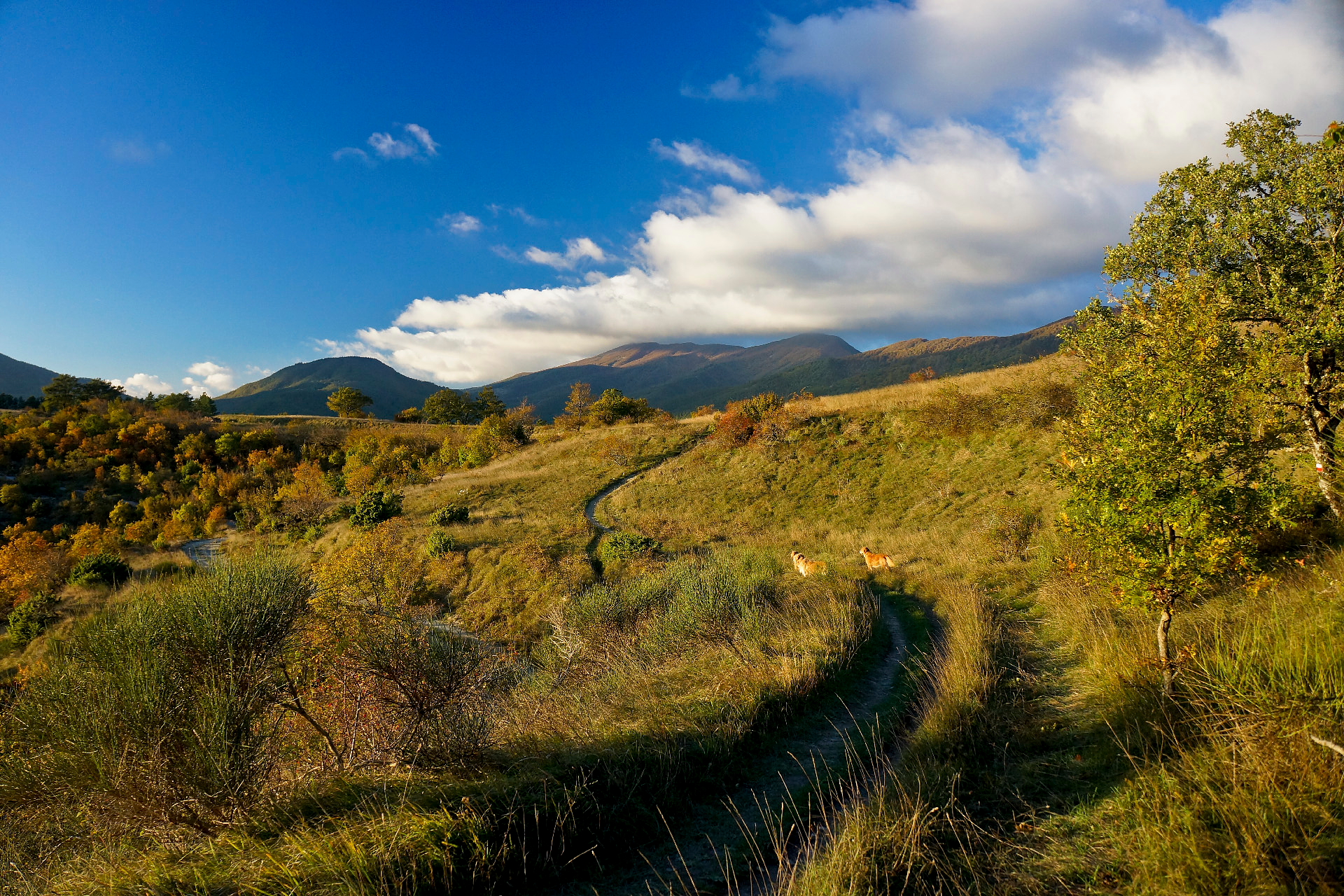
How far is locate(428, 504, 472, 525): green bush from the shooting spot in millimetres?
29531

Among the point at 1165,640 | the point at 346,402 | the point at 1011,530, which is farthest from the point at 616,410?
the point at 346,402

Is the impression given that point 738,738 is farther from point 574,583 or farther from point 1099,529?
point 574,583

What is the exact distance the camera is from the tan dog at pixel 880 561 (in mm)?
15713

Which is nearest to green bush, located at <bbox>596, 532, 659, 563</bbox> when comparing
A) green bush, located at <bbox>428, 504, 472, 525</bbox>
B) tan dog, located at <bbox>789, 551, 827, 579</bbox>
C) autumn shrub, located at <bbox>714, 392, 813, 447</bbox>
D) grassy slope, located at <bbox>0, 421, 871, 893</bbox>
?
tan dog, located at <bbox>789, 551, 827, 579</bbox>

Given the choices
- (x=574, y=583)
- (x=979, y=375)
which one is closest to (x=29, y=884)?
(x=574, y=583)

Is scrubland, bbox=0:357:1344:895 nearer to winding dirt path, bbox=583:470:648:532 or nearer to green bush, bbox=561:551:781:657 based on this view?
green bush, bbox=561:551:781:657

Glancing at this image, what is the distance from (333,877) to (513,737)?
277cm

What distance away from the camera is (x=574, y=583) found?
65.0ft

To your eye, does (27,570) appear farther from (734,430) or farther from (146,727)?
(734,430)

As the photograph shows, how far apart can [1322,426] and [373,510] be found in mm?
37352

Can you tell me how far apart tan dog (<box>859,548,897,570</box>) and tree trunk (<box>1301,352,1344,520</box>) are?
8854 millimetres

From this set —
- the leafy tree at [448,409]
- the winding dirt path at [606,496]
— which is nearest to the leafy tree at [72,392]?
the leafy tree at [448,409]

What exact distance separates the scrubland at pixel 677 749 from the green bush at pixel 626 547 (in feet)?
32.6

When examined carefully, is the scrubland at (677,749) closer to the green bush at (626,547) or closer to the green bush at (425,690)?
the green bush at (425,690)
